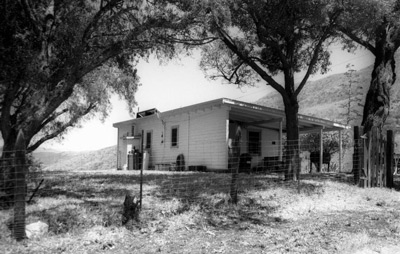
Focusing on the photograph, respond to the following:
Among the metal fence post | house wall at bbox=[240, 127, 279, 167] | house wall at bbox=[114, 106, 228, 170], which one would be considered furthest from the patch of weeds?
house wall at bbox=[240, 127, 279, 167]

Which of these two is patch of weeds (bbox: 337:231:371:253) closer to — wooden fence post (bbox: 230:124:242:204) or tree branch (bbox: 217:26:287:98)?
wooden fence post (bbox: 230:124:242:204)

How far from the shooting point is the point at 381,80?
1146cm

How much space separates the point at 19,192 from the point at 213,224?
300cm

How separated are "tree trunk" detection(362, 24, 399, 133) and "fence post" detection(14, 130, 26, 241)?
10.2 metres

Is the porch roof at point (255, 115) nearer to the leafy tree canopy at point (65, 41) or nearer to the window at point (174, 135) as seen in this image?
the window at point (174, 135)

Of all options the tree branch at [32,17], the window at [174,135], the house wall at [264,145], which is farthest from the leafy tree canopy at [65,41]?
the house wall at [264,145]

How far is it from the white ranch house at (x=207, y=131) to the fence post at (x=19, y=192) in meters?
9.48

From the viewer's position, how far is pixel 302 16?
390 inches

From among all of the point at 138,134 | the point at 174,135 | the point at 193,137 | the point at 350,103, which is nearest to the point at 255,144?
Result: the point at 193,137

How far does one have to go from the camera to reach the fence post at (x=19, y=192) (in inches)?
181

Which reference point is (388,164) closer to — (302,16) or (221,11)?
(302,16)

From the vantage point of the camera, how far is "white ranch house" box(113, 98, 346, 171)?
15.9m

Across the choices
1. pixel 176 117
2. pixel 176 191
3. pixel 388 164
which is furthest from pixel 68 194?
pixel 176 117

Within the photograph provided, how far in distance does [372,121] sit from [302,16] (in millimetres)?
4214
